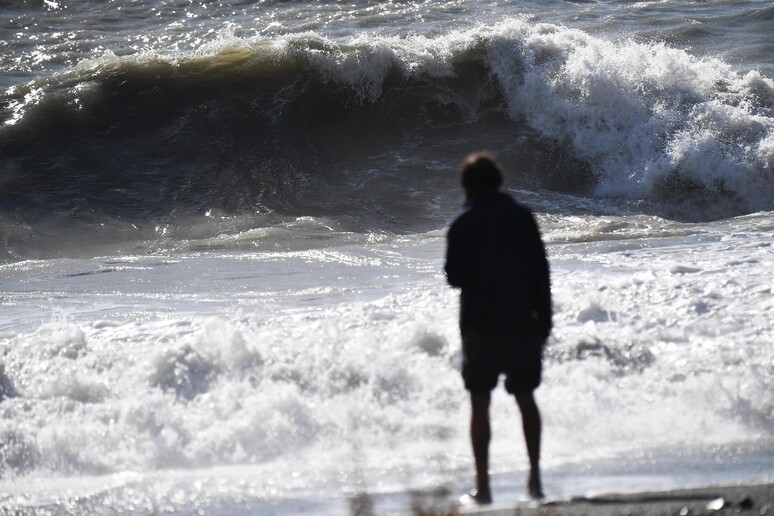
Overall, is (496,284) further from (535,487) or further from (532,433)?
(535,487)

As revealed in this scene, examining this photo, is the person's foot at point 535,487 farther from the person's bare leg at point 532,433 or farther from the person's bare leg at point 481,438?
the person's bare leg at point 481,438

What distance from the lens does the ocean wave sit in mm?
13336

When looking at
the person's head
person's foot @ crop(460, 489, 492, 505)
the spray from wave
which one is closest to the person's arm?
the person's head

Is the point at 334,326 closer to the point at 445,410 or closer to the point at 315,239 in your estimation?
the point at 445,410

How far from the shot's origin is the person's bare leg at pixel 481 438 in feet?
14.7

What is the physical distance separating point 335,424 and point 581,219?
6.91 m

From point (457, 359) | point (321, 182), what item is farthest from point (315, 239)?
point (457, 359)

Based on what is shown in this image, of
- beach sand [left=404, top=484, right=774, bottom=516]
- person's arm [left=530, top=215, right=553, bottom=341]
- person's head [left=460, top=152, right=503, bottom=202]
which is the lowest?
beach sand [left=404, top=484, right=774, bottom=516]

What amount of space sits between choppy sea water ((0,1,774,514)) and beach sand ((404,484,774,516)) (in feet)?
1.18

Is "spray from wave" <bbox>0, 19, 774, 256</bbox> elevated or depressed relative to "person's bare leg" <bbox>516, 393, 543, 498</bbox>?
elevated

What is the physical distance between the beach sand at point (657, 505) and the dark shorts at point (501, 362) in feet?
1.64

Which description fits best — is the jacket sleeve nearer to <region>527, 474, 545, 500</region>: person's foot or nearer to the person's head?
the person's head

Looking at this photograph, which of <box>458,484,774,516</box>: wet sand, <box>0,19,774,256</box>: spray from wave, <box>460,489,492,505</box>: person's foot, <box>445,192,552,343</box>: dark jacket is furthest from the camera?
<box>0,19,774,256</box>: spray from wave

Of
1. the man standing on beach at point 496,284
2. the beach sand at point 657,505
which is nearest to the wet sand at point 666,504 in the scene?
the beach sand at point 657,505
